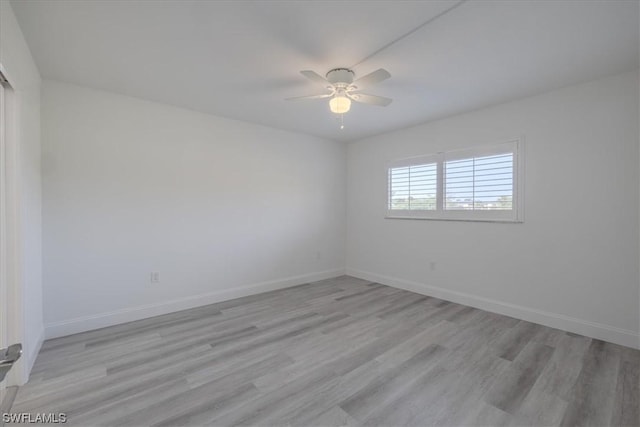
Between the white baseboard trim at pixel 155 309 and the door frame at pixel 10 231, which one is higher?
the door frame at pixel 10 231

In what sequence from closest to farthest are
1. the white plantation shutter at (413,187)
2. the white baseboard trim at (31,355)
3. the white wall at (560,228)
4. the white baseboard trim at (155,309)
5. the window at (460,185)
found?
1. the white baseboard trim at (31,355)
2. the white wall at (560,228)
3. the white baseboard trim at (155,309)
4. the window at (460,185)
5. the white plantation shutter at (413,187)

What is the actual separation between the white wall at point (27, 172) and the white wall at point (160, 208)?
214mm

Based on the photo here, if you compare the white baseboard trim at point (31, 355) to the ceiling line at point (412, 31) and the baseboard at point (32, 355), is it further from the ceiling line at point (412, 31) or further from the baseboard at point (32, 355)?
the ceiling line at point (412, 31)

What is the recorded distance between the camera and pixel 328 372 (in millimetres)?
2176

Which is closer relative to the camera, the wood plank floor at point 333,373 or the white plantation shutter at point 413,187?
the wood plank floor at point 333,373

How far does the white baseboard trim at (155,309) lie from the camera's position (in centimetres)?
Answer: 279

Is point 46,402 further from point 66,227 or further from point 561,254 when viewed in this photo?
point 561,254

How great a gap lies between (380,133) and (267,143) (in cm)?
189

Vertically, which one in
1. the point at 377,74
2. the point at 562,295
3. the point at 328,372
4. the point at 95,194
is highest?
the point at 377,74

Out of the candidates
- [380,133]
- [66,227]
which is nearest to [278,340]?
[66,227]

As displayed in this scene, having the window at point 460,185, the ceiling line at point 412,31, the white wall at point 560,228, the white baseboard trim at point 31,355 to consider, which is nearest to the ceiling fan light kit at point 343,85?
the ceiling line at point 412,31

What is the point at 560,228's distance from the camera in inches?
116

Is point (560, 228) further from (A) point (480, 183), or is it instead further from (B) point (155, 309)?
(B) point (155, 309)

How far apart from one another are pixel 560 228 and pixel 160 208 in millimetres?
4525
